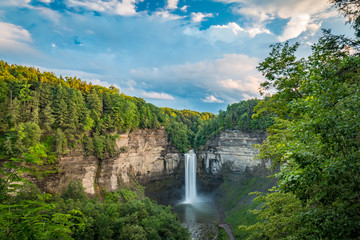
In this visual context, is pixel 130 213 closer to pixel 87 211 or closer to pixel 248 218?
pixel 87 211

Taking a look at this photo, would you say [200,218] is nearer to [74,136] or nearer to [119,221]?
[119,221]

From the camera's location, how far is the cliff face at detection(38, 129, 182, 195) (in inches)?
1033

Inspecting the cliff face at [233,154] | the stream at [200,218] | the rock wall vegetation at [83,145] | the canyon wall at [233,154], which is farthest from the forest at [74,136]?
the stream at [200,218]

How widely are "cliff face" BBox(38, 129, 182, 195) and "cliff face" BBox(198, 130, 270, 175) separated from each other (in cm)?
778

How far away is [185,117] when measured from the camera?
8231 cm

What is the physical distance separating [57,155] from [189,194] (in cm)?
3256

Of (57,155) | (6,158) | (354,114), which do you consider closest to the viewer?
(354,114)

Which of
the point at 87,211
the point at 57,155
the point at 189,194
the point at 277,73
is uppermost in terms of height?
the point at 277,73

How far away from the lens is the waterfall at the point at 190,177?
48.5 m

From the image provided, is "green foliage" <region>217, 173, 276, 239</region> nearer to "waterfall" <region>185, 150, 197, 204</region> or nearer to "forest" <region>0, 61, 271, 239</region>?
"waterfall" <region>185, 150, 197, 204</region>

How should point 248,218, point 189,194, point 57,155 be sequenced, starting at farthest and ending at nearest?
point 189,194
point 248,218
point 57,155

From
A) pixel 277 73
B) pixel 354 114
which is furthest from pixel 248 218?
pixel 354 114

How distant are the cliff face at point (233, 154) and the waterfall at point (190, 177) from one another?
8.80 feet

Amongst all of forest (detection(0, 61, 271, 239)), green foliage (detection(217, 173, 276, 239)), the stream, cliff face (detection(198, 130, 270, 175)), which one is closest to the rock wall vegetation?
forest (detection(0, 61, 271, 239))
